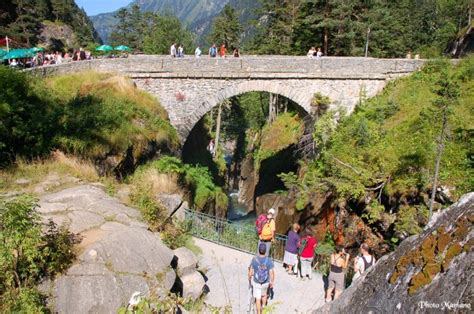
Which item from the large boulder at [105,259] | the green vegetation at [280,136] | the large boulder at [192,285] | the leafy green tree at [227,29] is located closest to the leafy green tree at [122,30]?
the leafy green tree at [227,29]

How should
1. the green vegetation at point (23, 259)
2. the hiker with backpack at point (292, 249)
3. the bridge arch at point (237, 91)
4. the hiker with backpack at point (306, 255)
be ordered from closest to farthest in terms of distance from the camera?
1. the green vegetation at point (23, 259)
2. the hiker with backpack at point (306, 255)
3. the hiker with backpack at point (292, 249)
4. the bridge arch at point (237, 91)

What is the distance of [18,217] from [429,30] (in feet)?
187

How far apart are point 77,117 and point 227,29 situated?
3150 cm

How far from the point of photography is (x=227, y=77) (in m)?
18.3

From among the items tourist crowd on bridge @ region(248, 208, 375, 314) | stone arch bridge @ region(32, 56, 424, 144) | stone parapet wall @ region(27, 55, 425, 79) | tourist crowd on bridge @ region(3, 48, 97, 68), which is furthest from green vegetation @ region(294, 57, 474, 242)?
tourist crowd on bridge @ region(3, 48, 97, 68)

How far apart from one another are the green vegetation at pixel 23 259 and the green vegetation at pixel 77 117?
5.30 meters

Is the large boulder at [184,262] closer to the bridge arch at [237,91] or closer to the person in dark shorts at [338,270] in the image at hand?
the person in dark shorts at [338,270]

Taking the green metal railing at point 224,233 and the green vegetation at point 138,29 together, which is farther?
the green vegetation at point 138,29

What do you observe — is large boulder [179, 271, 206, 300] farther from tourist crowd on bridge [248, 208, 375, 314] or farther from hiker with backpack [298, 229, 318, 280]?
hiker with backpack [298, 229, 318, 280]

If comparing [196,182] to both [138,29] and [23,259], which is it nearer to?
[23,259]

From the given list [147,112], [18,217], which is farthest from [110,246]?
[147,112]

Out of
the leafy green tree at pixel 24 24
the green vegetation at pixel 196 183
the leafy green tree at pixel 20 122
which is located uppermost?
the leafy green tree at pixel 24 24

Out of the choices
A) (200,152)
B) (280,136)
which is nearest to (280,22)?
(280,136)

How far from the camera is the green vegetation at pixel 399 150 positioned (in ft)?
40.8
